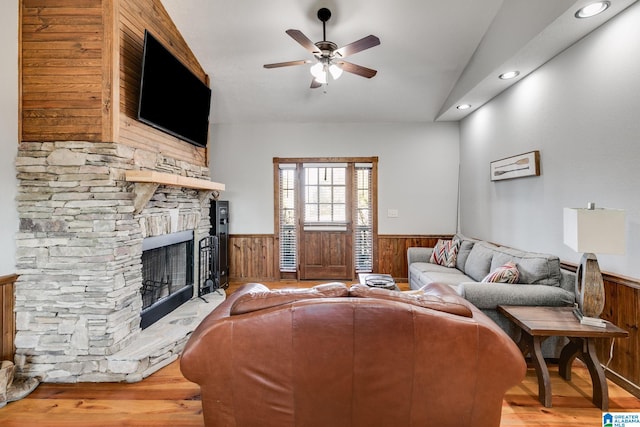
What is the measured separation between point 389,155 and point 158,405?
4.52 metres

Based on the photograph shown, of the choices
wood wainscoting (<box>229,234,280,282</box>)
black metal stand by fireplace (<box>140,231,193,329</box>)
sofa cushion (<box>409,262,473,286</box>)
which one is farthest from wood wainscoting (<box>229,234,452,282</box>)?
black metal stand by fireplace (<box>140,231,193,329</box>)

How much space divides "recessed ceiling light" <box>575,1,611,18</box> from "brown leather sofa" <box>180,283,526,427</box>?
236cm

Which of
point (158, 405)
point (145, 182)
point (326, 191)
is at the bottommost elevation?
point (158, 405)

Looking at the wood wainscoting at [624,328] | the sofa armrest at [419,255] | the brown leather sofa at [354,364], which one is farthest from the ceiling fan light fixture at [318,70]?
the wood wainscoting at [624,328]

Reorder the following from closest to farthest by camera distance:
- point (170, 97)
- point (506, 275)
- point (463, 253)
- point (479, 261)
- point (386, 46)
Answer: point (506, 275) < point (170, 97) < point (479, 261) < point (386, 46) < point (463, 253)

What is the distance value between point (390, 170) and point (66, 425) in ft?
15.7

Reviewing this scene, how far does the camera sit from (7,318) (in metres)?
2.39

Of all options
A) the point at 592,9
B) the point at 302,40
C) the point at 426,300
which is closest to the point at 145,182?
the point at 302,40

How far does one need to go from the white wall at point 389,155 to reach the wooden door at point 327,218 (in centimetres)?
34

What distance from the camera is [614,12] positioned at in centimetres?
229

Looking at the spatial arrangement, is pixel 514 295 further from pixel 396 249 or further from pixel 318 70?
pixel 396 249

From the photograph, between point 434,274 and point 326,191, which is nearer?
point 434,274

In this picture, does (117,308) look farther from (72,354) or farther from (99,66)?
(99,66)

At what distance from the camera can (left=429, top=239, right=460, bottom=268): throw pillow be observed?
165 inches
